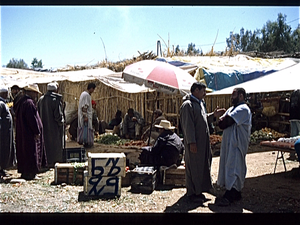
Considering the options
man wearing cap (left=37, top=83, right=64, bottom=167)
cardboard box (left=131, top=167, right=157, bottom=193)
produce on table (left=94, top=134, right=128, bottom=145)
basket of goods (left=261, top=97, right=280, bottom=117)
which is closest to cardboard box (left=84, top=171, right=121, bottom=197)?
cardboard box (left=131, top=167, right=157, bottom=193)

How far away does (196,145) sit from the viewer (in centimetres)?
578

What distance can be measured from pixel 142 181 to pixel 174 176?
28.4 inches

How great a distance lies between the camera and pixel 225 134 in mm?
5879

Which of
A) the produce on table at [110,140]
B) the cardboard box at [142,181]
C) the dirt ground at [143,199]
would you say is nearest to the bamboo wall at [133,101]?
the produce on table at [110,140]

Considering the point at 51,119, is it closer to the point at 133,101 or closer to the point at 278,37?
the point at 133,101

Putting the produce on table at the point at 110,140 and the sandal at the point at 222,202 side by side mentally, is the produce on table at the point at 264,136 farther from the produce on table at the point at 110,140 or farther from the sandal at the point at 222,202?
the sandal at the point at 222,202

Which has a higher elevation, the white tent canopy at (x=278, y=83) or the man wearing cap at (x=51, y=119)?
the white tent canopy at (x=278, y=83)

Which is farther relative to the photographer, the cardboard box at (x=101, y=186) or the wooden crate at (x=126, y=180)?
the wooden crate at (x=126, y=180)

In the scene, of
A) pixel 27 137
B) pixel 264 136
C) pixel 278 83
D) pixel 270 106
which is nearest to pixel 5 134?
pixel 27 137

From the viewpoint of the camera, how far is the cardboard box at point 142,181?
6.32m

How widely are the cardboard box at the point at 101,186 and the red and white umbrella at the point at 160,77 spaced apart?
2413 millimetres
